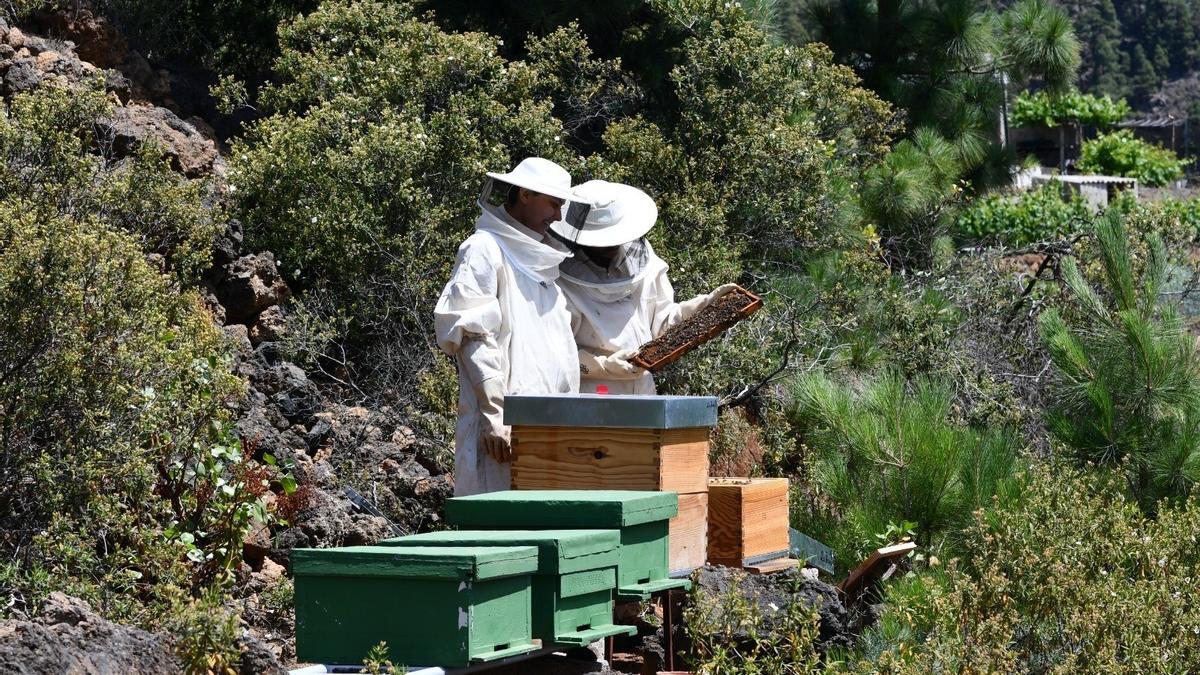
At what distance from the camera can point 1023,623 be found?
4918mm

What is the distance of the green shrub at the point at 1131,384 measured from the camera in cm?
696

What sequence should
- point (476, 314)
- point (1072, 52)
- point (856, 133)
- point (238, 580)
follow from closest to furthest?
1. point (476, 314)
2. point (238, 580)
3. point (856, 133)
4. point (1072, 52)

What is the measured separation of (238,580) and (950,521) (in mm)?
3031

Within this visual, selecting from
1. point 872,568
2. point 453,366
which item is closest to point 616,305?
point 872,568

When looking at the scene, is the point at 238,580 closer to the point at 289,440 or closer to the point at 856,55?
the point at 289,440

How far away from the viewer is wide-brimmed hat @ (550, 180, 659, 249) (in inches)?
218

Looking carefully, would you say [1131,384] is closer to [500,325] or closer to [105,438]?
[500,325]

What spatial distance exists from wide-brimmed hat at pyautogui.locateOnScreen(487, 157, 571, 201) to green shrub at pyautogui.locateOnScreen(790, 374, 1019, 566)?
2230mm

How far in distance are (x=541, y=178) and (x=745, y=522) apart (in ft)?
4.43

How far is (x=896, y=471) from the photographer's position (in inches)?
265

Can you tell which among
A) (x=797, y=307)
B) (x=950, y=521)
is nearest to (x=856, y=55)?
(x=797, y=307)

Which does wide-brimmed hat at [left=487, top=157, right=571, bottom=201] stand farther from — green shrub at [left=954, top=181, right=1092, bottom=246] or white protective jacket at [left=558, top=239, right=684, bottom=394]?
green shrub at [left=954, top=181, right=1092, bottom=246]

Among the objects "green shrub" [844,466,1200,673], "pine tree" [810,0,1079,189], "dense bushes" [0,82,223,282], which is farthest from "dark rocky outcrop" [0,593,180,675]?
"pine tree" [810,0,1079,189]

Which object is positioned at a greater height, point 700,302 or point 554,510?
point 700,302
